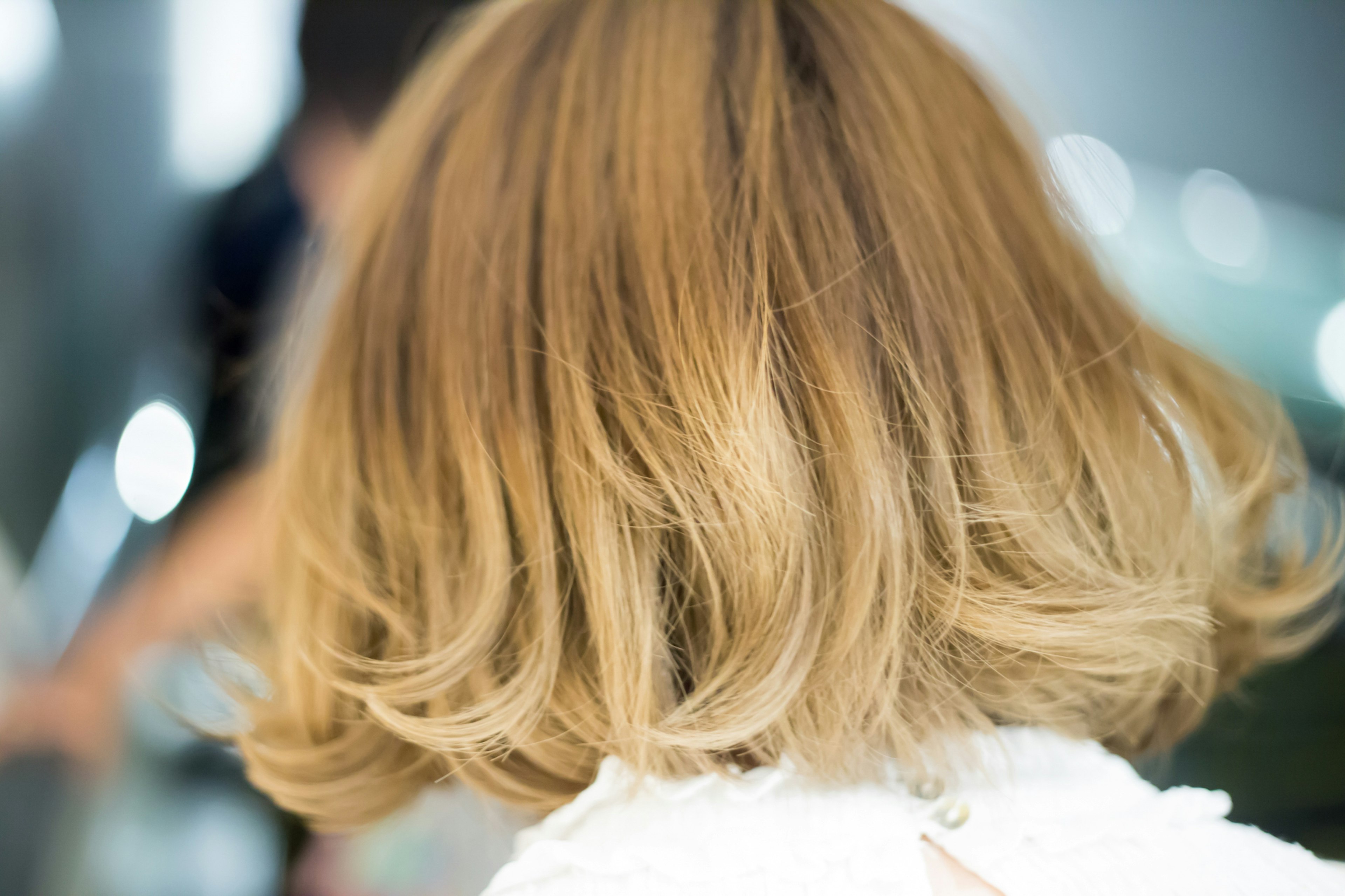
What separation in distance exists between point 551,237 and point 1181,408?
300 millimetres

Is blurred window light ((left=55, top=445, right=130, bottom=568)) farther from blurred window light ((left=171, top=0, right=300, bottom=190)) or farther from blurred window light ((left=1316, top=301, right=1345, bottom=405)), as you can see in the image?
blurred window light ((left=1316, top=301, right=1345, bottom=405))

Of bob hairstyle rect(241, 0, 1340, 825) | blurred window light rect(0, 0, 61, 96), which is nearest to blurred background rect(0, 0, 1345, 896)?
blurred window light rect(0, 0, 61, 96)

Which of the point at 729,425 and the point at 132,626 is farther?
the point at 132,626

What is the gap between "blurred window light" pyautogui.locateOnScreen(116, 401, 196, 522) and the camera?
451 mm

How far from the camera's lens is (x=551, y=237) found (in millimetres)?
284

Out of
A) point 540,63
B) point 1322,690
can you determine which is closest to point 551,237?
point 540,63

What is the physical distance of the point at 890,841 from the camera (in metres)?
0.28

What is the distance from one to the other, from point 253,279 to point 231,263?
0.6 inches

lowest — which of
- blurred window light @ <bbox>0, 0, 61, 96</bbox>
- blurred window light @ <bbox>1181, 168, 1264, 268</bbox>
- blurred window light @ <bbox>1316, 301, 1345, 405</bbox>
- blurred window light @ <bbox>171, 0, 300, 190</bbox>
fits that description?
blurred window light @ <bbox>1316, 301, 1345, 405</bbox>

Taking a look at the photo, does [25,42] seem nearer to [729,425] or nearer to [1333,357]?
[729,425]

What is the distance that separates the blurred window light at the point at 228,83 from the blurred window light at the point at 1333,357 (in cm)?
69

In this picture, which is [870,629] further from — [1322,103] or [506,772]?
[1322,103]

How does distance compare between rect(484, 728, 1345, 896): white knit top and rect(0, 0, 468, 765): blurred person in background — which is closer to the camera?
rect(484, 728, 1345, 896): white knit top

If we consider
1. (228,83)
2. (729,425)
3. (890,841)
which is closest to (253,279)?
(228,83)
